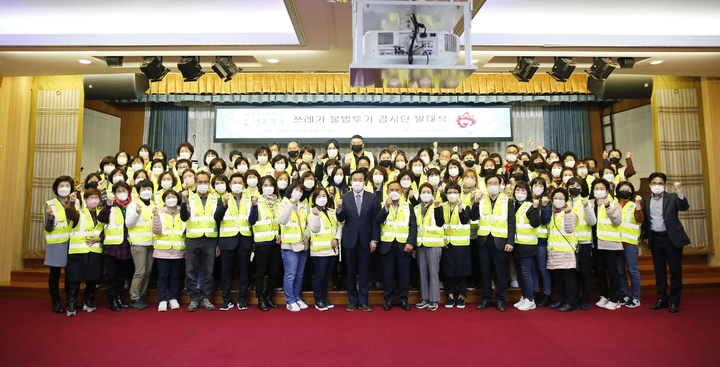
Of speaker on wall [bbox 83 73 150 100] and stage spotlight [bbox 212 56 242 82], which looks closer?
stage spotlight [bbox 212 56 242 82]

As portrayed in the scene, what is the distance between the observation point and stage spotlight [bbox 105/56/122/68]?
615 cm

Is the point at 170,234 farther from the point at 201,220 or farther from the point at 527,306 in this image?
the point at 527,306

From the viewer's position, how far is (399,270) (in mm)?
5234

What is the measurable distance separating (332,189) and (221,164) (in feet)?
4.99

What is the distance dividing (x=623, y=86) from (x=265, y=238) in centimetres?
602

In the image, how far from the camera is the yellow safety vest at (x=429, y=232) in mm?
5188

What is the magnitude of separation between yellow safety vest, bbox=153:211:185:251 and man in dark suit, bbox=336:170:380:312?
1792 millimetres

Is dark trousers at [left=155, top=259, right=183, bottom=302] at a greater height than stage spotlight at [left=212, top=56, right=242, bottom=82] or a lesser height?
lesser

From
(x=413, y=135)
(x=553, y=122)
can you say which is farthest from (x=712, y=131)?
(x=413, y=135)

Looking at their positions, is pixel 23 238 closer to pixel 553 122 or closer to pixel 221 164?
pixel 221 164

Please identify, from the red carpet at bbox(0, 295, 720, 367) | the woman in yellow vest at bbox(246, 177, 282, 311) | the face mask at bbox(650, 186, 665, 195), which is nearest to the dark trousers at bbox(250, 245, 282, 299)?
the woman in yellow vest at bbox(246, 177, 282, 311)

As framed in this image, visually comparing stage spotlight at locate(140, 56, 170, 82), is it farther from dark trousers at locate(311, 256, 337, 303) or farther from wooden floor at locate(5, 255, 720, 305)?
dark trousers at locate(311, 256, 337, 303)

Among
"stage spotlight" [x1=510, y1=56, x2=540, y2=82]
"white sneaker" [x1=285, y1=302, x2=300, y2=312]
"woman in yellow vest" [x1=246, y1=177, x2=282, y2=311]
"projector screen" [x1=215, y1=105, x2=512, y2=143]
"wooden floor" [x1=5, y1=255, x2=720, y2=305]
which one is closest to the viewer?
"white sneaker" [x1=285, y1=302, x2=300, y2=312]

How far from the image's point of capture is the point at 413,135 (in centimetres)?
918
